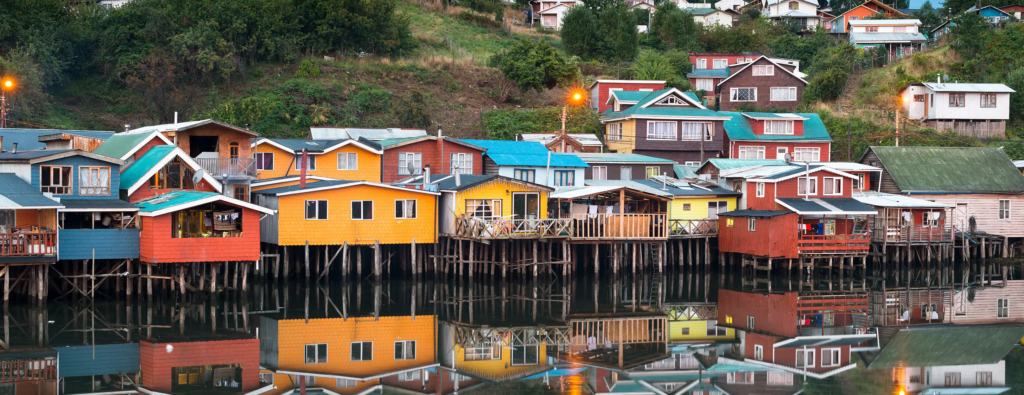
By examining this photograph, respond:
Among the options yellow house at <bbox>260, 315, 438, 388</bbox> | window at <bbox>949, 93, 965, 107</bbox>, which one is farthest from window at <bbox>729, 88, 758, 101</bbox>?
yellow house at <bbox>260, 315, 438, 388</bbox>

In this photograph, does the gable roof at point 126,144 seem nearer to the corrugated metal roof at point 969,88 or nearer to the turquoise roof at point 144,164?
the turquoise roof at point 144,164

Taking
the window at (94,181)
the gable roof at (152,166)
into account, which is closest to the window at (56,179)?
the window at (94,181)

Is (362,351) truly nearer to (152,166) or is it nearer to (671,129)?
A: (152,166)

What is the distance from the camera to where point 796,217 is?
41469mm

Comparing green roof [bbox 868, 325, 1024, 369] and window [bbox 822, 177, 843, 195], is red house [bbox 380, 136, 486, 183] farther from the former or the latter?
green roof [bbox 868, 325, 1024, 369]

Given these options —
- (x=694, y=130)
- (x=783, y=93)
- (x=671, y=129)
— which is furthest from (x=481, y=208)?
(x=783, y=93)

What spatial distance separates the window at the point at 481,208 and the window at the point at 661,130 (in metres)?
17.0

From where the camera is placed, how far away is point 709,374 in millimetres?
24375

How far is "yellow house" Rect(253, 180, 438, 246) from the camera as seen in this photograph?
3744 centimetres

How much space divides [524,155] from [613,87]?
17.2 m

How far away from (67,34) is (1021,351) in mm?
52061

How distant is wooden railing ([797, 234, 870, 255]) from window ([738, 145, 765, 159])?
13433mm

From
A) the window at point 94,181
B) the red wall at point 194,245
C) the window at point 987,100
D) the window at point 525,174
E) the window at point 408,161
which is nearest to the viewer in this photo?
the red wall at point 194,245

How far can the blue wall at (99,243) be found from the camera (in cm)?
3238
